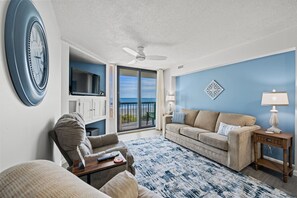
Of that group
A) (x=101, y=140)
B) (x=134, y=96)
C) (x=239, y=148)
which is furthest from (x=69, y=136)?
(x=134, y=96)

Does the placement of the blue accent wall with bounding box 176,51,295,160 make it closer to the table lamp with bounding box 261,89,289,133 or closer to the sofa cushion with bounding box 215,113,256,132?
the sofa cushion with bounding box 215,113,256,132

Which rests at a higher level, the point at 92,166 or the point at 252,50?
the point at 252,50

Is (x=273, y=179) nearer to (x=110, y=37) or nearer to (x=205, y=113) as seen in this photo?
(x=205, y=113)

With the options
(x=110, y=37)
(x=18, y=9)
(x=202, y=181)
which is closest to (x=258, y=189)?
(x=202, y=181)

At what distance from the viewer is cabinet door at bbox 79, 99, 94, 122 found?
2.98 meters

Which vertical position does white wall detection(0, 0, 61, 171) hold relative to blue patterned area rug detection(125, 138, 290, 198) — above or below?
above

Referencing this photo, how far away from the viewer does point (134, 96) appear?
4.96 meters

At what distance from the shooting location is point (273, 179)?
6.67 feet

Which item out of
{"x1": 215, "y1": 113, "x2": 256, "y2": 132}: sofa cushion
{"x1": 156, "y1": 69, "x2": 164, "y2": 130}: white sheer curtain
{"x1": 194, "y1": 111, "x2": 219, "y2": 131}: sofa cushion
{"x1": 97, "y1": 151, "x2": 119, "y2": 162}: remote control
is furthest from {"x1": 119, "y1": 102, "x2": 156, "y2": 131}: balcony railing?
{"x1": 97, "y1": 151, "x2": 119, "y2": 162}: remote control

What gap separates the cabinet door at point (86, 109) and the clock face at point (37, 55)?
1.78m

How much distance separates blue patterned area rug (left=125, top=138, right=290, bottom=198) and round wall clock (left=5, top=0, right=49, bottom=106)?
1846 millimetres

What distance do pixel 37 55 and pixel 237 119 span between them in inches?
136

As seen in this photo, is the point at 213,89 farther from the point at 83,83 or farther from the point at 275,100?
the point at 83,83

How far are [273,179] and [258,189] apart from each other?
0.48 meters
